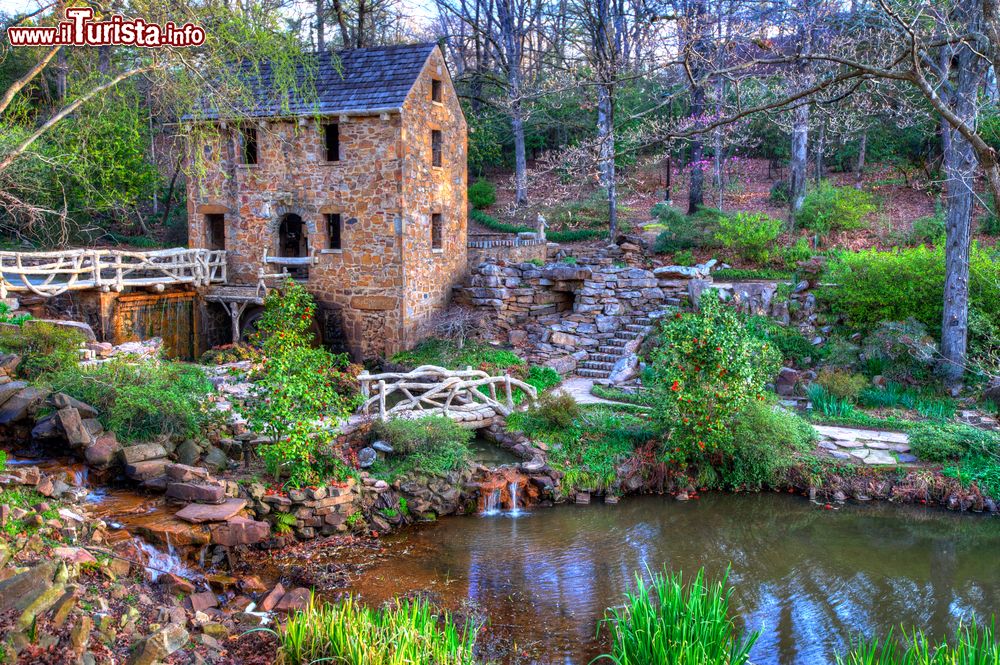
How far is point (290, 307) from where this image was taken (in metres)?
9.92

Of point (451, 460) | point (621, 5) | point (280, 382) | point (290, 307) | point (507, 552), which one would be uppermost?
point (621, 5)

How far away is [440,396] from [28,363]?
6.26 metres

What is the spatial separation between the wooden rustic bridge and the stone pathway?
4686mm

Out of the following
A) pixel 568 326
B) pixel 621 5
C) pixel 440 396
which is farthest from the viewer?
pixel 621 5

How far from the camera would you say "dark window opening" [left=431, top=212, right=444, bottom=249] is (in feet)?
63.0

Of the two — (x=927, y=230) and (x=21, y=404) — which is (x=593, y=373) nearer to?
(x=927, y=230)

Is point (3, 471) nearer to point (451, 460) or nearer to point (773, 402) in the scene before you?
point (451, 460)

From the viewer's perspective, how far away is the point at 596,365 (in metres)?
16.4

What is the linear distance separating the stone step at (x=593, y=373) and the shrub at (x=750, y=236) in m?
5.31

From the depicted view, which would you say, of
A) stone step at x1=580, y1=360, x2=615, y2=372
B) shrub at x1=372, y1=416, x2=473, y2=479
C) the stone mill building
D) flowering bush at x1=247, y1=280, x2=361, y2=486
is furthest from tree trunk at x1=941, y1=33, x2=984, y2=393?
the stone mill building

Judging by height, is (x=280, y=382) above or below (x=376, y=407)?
above

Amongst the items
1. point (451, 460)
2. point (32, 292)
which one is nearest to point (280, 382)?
point (451, 460)

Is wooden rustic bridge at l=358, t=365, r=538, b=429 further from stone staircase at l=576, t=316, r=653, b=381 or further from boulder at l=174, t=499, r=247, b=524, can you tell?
boulder at l=174, t=499, r=247, b=524

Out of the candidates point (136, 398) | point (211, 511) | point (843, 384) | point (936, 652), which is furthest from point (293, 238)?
point (936, 652)
